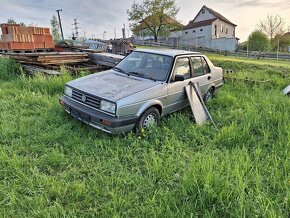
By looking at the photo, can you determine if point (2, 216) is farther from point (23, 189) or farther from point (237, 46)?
point (237, 46)

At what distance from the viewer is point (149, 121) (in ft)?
14.6

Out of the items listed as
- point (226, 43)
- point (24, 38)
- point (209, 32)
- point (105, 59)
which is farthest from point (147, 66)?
point (209, 32)

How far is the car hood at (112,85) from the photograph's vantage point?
160 inches

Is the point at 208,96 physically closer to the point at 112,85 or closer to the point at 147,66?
the point at 147,66

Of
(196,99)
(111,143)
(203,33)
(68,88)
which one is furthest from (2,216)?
(203,33)

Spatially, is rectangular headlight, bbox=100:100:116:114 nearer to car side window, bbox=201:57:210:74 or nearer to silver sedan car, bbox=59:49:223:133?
silver sedan car, bbox=59:49:223:133

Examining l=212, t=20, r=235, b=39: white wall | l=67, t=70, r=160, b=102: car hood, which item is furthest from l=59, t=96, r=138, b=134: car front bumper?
l=212, t=20, r=235, b=39: white wall

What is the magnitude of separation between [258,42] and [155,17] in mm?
18243

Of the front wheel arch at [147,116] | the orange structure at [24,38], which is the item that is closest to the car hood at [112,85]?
the front wheel arch at [147,116]

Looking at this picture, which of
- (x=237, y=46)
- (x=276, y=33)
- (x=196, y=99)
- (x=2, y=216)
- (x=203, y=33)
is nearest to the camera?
(x=2, y=216)

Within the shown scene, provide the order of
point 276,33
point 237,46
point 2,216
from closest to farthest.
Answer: point 2,216 < point 237,46 < point 276,33

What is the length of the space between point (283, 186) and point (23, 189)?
3.09m

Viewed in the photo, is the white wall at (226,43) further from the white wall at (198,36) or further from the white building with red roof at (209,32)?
the white wall at (198,36)

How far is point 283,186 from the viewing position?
111 inches
